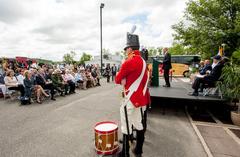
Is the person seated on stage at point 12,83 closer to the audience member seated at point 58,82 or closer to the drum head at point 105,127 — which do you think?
the audience member seated at point 58,82

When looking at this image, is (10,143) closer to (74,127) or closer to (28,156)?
(28,156)

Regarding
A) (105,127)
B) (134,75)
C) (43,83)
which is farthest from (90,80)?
(134,75)

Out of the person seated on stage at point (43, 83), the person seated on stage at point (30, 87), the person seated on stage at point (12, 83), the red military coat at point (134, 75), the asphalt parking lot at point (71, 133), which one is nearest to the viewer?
the red military coat at point (134, 75)

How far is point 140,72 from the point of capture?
215 cm

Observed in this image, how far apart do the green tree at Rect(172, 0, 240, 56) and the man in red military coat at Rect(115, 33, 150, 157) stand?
9848 millimetres

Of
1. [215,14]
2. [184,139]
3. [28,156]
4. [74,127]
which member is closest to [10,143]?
[28,156]

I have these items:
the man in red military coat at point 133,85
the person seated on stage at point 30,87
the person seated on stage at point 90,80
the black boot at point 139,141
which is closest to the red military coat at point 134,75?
the man in red military coat at point 133,85

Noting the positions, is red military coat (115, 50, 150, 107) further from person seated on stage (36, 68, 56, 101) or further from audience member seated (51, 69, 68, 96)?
audience member seated (51, 69, 68, 96)

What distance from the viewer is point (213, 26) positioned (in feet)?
34.4

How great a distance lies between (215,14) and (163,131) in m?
10.3

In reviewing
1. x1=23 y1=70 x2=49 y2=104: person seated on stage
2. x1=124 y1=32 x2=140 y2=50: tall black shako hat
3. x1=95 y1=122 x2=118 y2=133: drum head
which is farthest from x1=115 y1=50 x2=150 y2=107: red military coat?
x1=23 y1=70 x2=49 y2=104: person seated on stage

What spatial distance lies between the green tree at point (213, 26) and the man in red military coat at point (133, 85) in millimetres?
9848

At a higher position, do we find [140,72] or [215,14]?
[215,14]

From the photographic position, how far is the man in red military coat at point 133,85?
2.11 meters
